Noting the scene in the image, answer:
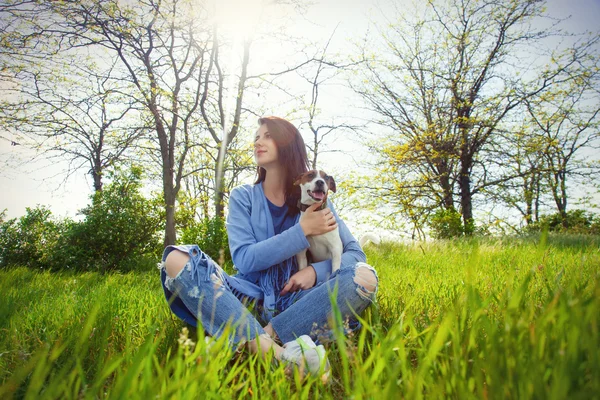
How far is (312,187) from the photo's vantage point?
3.06 metres

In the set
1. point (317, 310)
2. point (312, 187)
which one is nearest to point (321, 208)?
point (312, 187)

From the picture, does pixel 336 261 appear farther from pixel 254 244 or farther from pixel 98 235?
pixel 98 235

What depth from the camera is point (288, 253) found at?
2.45m

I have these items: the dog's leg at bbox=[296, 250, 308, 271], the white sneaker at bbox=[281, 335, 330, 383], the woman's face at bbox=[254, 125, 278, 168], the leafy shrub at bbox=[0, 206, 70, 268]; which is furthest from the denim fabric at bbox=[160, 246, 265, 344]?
the leafy shrub at bbox=[0, 206, 70, 268]

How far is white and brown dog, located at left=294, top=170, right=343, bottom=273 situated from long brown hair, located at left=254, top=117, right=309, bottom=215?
0.10 meters

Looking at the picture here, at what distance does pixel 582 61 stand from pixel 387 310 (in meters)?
14.8

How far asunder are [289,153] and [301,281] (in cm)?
123

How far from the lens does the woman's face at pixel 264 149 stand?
3025mm

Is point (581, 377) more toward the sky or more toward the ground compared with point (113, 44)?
more toward the ground

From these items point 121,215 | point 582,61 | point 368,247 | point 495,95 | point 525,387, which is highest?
point 582,61

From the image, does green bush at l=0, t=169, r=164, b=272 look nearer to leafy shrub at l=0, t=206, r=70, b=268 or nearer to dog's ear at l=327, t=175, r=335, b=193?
leafy shrub at l=0, t=206, r=70, b=268

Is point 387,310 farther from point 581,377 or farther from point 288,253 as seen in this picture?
point 581,377

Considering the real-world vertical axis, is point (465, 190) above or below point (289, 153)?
below

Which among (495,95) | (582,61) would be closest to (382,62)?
(495,95)
